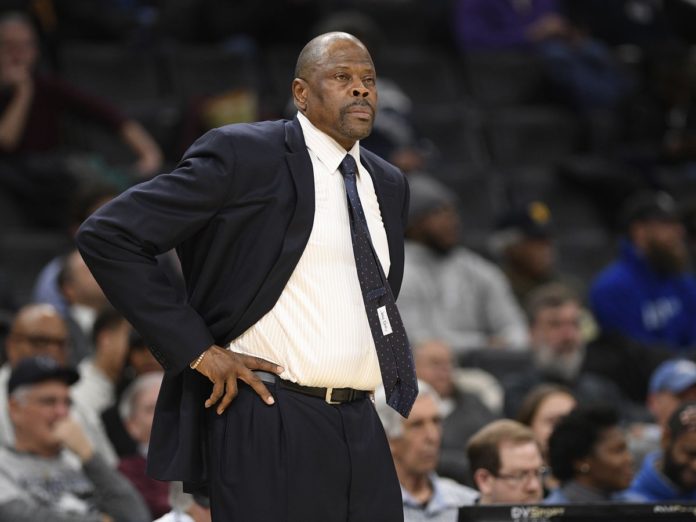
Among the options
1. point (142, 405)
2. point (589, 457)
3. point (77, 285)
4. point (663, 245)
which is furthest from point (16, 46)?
point (589, 457)

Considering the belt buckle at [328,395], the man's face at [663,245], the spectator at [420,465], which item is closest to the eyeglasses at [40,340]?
the spectator at [420,465]

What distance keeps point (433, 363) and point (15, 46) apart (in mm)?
2840

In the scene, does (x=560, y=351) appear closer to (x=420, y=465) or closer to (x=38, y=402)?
(x=420, y=465)

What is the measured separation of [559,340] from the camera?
Result: 6.63 m

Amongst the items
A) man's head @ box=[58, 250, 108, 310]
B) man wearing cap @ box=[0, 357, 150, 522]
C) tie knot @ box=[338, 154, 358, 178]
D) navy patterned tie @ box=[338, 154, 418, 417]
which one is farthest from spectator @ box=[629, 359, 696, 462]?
tie knot @ box=[338, 154, 358, 178]

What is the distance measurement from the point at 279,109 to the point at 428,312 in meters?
1.66

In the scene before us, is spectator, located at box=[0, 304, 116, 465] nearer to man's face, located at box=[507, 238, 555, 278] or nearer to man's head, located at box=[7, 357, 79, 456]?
man's head, located at box=[7, 357, 79, 456]

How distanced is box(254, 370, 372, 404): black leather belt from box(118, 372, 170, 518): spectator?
7.89ft

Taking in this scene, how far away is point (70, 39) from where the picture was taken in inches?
329

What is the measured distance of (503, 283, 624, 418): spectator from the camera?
6.46 meters

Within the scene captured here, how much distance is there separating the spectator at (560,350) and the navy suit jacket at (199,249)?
343cm

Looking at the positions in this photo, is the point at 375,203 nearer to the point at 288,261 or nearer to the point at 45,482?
the point at 288,261

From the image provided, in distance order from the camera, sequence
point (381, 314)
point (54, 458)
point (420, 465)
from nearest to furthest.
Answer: point (381, 314)
point (420, 465)
point (54, 458)

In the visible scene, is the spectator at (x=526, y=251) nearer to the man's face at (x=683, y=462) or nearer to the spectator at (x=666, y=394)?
the spectator at (x=666, y=394)
